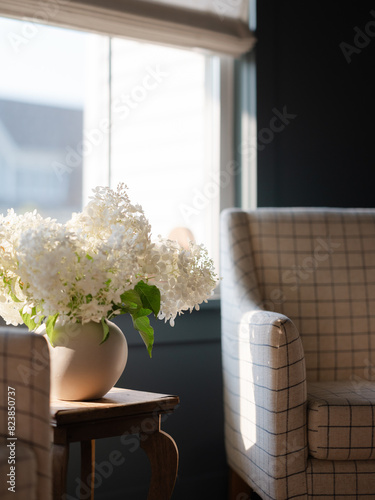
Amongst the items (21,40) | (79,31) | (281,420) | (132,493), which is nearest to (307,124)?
(79,31)

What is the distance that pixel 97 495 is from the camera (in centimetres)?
197

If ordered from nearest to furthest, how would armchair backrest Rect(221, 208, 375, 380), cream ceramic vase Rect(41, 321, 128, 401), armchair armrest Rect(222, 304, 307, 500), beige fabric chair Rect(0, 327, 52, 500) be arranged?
beige fabric chair Rect(0, 327, 52, 500)
cream ceramic vase Rect(41, 321, 128, 401)
armchair armrest Rect(222, 304, 307, 500)
armchair backrest Rect(221, 208, 375, 380)

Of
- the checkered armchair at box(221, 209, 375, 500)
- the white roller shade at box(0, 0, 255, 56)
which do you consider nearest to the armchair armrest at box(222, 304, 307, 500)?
the checkered armchair at box(221, 209, 375, 500)

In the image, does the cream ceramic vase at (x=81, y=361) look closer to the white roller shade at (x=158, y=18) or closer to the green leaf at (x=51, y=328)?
the green leaf at (x=51, y=328)

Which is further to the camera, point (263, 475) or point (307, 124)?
point (307, 124)

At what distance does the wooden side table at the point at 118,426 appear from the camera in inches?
47.0

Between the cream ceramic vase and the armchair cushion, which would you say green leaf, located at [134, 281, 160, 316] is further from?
the armchair cushion

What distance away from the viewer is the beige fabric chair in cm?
102

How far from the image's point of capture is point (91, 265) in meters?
1.20

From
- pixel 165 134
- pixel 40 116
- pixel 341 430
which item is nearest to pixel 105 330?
pixel 341 430

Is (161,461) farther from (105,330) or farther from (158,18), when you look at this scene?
(158,18)

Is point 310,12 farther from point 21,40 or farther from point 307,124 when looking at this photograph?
point 21,40

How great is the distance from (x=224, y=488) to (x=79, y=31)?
1.73 meters

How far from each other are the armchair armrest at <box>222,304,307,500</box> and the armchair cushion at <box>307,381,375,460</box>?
0.03 meters
